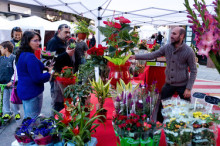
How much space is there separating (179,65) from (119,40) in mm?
976

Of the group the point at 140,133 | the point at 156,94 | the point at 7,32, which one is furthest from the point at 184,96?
the point at 7,32

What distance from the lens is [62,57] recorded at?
2646mm

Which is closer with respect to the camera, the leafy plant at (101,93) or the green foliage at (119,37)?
the leafy plant at (101,93)

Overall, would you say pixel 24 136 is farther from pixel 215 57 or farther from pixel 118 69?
pixel 215 57

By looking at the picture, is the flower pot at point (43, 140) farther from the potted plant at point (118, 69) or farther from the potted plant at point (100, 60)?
the potted plant at point (100, 60)

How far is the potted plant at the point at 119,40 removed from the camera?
5.93 ft

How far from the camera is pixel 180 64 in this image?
243 cm

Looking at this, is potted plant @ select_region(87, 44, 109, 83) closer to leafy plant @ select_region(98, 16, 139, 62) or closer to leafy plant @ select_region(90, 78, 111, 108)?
leafy plant @ select_region(98, 16, 139, 62)

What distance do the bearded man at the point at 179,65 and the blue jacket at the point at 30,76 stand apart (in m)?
1.08

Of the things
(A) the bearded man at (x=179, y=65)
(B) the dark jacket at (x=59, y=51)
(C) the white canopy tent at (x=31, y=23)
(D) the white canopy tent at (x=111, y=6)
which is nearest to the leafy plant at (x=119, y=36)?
(A) the bearded man at (x=179, y=65)

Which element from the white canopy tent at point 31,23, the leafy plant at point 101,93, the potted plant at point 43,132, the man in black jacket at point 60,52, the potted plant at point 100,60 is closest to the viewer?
the potted plant at point 43,132

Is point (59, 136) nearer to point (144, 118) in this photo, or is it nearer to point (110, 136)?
point (110, 136)

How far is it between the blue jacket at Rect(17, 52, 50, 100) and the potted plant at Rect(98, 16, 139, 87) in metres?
0.81

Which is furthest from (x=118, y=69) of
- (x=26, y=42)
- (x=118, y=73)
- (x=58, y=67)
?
(x=58, y=67)
